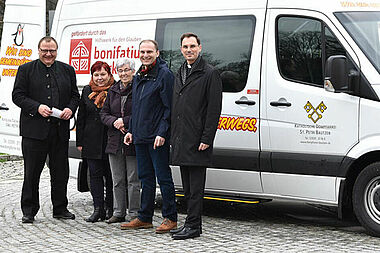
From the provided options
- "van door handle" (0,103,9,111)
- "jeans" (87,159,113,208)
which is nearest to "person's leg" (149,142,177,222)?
"jeans" (87,159,113,208)

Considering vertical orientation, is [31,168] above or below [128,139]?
below

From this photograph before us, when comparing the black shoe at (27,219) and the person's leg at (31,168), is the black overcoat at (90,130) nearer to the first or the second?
the person's leg at (31,168)

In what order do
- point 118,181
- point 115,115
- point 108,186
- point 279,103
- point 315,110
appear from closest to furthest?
1. point 315,110
2. point 279,103
3. point 115,115
4. point 118,181
5. point 108,186

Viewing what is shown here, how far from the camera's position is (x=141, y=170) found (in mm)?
7832

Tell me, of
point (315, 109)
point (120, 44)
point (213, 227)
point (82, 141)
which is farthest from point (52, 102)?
point (315, 109)

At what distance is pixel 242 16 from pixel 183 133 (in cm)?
166

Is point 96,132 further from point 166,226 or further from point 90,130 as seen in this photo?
point 166,226

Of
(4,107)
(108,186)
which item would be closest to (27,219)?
(108,186)

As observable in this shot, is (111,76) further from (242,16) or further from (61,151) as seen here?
(242,16)

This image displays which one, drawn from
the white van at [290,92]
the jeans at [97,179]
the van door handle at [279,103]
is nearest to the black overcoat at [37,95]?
the jeans at [97,179]

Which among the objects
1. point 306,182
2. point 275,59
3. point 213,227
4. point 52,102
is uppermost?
point 275,59

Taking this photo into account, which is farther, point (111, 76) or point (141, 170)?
point (111, 76)

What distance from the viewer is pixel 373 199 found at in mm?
7379

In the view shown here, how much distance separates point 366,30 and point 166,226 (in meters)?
2.77
